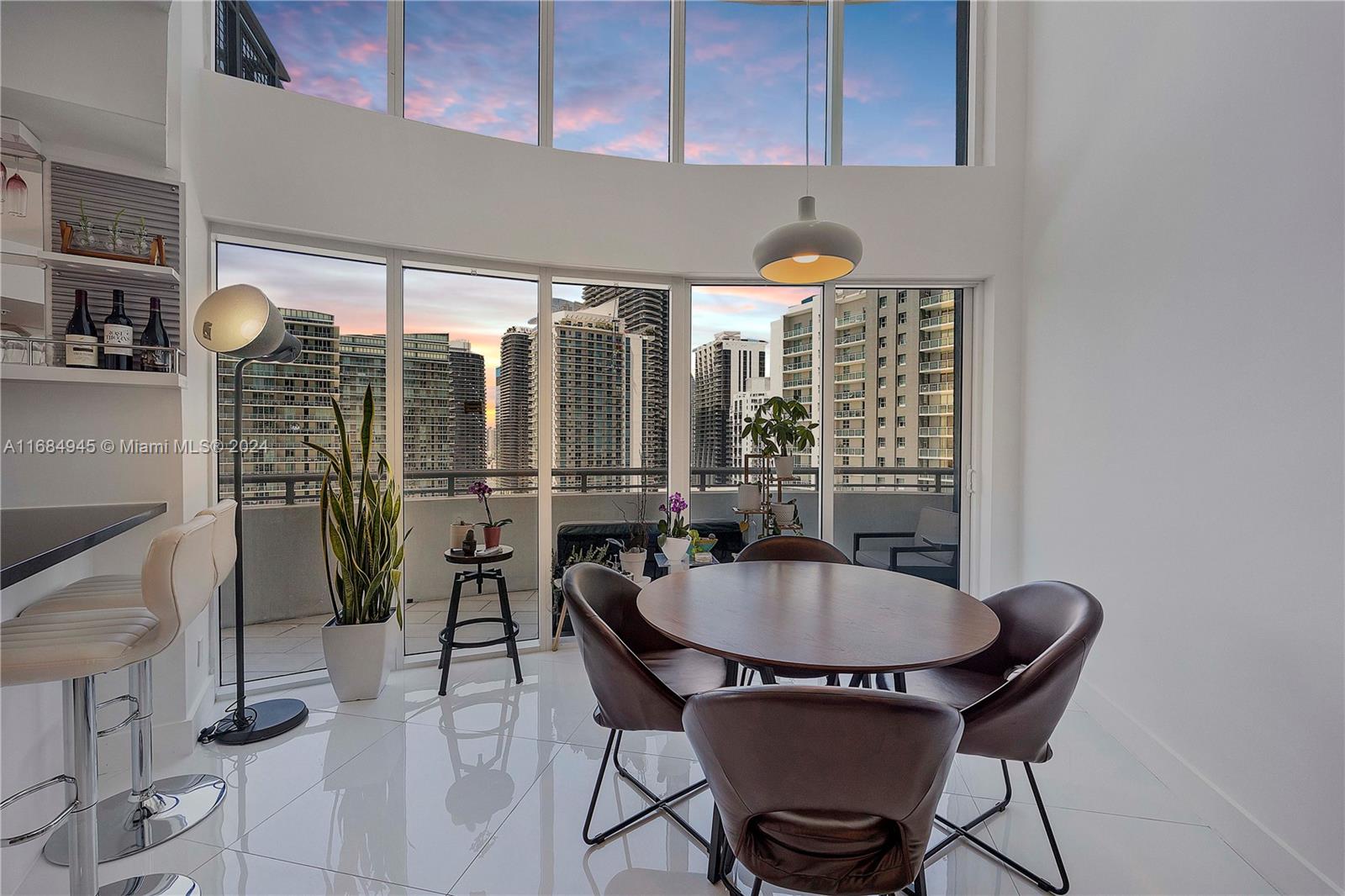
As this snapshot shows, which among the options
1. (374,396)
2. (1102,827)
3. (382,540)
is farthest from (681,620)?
(374,396)

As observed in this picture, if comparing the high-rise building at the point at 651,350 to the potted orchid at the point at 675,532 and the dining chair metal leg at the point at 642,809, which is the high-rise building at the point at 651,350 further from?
the dining chair metal leg at the point at 642,809

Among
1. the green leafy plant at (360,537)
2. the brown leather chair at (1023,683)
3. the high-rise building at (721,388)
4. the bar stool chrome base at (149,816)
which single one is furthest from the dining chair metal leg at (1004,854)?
the green leafy plant at (360,537)

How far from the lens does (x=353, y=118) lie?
10.1 feet

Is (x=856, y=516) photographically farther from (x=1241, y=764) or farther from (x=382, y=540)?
(x=382, y=540)

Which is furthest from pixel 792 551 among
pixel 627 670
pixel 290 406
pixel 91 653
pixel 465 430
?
pixel 290 406

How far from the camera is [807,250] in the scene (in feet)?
6.93

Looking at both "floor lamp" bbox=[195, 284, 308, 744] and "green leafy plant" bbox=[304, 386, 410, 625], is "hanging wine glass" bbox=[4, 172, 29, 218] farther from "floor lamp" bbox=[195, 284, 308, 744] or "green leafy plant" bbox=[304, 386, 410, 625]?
"green leafy plant" bbox=[304, 386, 410, 625]

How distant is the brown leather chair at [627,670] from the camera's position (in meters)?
1.71

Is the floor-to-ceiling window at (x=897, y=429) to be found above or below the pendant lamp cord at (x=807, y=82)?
below

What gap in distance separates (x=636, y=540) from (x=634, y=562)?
0.15 metres

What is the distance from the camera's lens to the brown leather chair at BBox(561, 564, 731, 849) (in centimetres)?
171

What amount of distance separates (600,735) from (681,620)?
124 cm

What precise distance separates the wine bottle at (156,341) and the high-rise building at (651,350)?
225cm

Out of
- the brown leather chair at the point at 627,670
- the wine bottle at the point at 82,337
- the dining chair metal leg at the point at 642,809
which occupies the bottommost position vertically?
the dining chair metal leg at the point at 642,809
